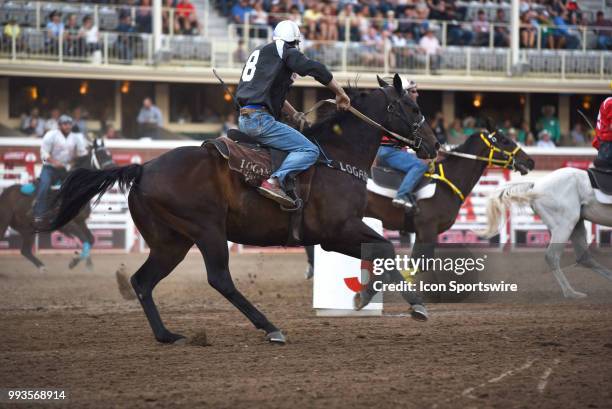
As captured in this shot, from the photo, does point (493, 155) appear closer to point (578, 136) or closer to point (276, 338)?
point (276, 338)

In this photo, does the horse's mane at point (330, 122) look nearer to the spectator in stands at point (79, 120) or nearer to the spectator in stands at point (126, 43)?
the spectator in stands at point (79, 120)

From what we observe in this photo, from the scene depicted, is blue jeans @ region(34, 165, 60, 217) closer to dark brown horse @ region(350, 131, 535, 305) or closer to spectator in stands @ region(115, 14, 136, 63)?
dark brown horse @ region(350, 131, 535, 305)

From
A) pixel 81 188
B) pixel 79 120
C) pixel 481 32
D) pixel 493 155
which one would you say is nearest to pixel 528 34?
pixel 481 32

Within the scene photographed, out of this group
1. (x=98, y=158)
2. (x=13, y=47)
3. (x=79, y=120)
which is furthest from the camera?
A: (x=79, y=120)

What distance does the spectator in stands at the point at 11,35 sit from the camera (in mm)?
22391

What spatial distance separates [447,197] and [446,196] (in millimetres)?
21

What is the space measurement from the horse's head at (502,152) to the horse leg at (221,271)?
20.6 feet

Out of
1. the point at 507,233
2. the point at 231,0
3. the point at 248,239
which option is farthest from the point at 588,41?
the point at 248,239

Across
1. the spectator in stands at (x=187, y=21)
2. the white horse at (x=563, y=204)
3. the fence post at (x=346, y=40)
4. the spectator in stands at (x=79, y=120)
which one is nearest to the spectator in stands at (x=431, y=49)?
the fence post at (x=346, y=40)

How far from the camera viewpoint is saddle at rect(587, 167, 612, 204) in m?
12.9

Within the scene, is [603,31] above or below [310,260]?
above

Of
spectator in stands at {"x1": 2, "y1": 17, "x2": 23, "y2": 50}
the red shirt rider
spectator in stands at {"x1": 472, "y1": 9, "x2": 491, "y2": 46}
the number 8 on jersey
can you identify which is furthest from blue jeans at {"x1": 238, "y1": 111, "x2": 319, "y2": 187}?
spectator in stands at {"x1": 472, "y1": 9, "x2": 491, "y2": 46}

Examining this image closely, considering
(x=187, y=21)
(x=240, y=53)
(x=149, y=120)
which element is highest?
(x=187, y=21)

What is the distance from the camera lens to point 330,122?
9148mm
